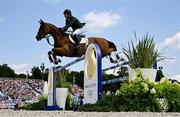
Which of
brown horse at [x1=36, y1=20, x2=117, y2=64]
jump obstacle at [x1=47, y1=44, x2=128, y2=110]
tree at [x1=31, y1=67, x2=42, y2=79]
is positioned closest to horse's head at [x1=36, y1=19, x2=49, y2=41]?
brown horse at [x1=36, y1=20, x2=117, y2=64]

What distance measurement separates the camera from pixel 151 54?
6.09 m

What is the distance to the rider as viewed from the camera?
35.6ft

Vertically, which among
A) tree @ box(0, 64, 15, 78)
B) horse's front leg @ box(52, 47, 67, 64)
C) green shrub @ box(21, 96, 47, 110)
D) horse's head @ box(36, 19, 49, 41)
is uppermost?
tree @ box(0, 64, 15, 78)

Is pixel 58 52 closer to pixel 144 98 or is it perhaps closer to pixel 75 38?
pixel 75 38

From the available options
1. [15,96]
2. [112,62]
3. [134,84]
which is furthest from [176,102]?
[15,96]

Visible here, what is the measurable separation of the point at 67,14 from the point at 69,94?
156 inches

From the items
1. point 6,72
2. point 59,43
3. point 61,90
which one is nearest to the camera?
point 59,43

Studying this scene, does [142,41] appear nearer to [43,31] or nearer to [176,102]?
[176,102]

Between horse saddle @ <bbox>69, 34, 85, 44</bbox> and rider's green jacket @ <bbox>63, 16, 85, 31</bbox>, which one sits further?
horse saddle @ <bbox>69, 34, 85, 44</bbox>

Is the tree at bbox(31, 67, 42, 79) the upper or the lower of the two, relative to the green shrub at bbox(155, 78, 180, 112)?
upper

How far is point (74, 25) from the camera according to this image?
11.0 m

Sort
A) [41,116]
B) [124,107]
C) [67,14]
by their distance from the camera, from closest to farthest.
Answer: [41,116]
[124,107]
[67,14]

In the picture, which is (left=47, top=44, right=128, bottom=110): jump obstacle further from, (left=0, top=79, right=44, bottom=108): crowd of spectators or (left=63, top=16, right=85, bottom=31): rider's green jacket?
(left=0, top=79, right=44, bottom=108): crowd of spectators

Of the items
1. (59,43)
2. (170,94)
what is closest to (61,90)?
(59,43)
